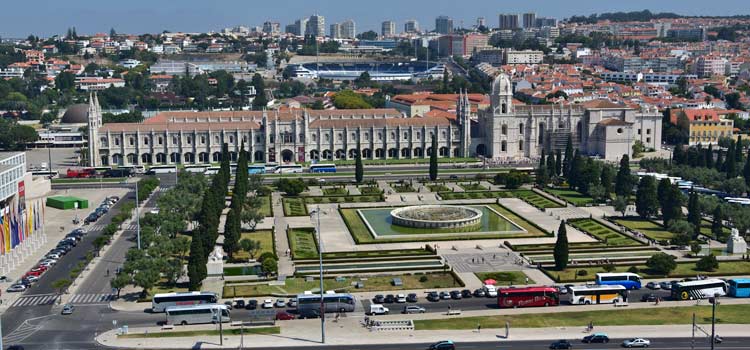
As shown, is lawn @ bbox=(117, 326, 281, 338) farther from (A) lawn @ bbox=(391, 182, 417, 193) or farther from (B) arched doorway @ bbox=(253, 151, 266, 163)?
(B) arched doorway @ bbox=(253, 151, 266, 163)

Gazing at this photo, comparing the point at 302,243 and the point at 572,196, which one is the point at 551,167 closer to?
the point at 572,196

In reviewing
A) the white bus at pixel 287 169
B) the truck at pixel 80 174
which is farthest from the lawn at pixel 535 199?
the truck at pixel 80 174

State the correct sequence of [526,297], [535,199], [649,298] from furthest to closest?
[535,199], [649,298], [526,297]

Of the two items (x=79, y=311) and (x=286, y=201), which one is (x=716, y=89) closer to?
(x=286, y=201)

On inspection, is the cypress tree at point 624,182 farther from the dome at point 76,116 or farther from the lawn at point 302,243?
the dome at point 76,116

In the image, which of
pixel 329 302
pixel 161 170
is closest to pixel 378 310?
pixel 329 302

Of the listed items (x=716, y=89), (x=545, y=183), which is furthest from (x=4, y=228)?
(x=716, y=89)
